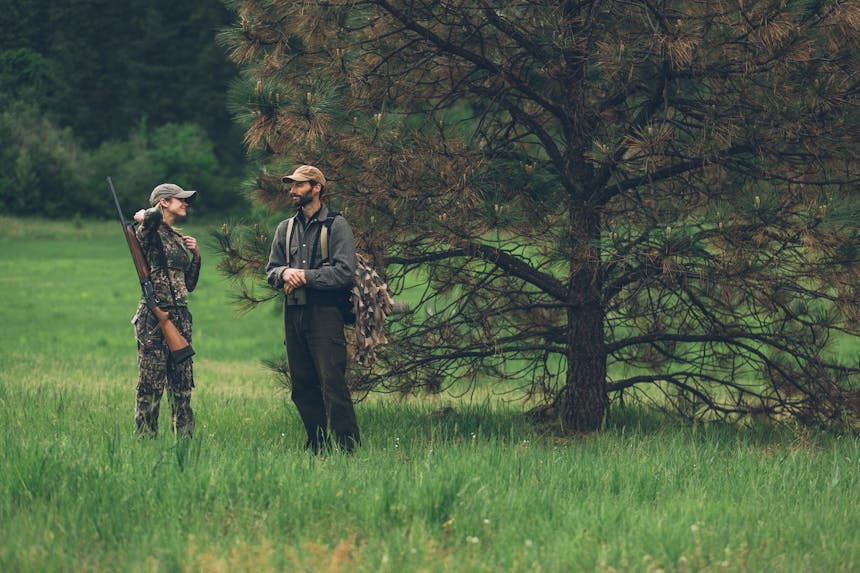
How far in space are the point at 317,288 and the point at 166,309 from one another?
1044mm

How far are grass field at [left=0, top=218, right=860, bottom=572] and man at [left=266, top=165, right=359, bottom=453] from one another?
0.41 m

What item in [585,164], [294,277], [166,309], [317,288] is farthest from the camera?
[585,164]

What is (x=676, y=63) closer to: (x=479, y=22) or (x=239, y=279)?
(x=479, y=22)

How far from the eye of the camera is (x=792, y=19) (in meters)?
6.36

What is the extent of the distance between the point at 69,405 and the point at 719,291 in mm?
5460

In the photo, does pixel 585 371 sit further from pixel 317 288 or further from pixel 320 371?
pixel 317 288

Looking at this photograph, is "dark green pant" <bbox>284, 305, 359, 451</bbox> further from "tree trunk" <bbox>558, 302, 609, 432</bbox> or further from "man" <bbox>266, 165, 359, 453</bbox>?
"tree trunk" <bbox>558, 302, 609, 432</bbox>

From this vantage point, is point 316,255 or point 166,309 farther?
point 166,309

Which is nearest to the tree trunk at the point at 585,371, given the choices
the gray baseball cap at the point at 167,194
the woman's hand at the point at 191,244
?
the woman's hand at the point at 191,244

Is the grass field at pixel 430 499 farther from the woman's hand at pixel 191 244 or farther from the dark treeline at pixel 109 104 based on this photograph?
the dark treeline at pixel 109 104

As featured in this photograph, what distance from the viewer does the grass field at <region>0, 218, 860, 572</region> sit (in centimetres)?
428

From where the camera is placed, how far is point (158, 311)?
6.40 metres

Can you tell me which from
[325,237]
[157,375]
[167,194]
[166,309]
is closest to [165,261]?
[166,309]

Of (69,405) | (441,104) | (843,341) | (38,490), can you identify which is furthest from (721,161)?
(843,341)
